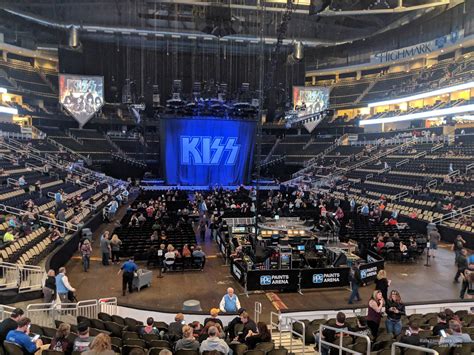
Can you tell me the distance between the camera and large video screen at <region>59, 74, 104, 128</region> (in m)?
34.3

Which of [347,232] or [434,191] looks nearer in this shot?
[347,232]

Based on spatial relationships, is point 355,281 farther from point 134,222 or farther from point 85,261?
point 134,222

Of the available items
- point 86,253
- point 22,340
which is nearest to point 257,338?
point 22,340

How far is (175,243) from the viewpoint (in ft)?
51.1

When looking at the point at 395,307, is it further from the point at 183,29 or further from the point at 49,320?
the point at 183,29

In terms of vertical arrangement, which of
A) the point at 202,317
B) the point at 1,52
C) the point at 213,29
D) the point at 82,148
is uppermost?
the point at 1,52

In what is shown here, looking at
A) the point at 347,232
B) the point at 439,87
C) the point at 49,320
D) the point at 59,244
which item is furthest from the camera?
the point at 439,87

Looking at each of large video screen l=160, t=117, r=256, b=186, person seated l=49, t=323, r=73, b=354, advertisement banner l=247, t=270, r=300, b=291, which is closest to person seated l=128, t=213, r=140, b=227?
advertisement banner l=247, t=270, r=300, b=291

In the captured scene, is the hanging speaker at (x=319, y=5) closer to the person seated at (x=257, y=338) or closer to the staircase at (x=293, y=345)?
the staircase at (x=293, y=345)

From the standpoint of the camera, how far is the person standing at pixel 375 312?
271 inches

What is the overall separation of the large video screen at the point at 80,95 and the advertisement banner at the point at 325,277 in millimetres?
28029

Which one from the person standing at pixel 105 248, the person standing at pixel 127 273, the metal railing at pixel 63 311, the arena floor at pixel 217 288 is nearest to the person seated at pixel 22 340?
the metal railing at pixel 63 311

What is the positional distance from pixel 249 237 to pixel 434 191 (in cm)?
1491

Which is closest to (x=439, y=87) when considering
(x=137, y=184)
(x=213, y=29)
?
(x=213, y=29)
